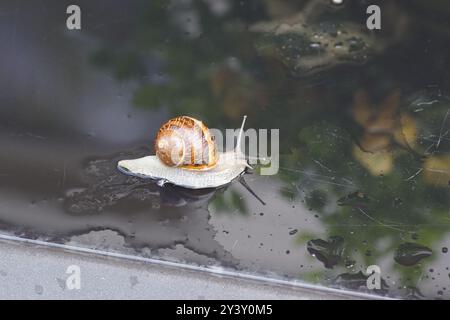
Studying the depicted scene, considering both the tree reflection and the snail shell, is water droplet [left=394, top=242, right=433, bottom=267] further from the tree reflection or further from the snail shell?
the snail shell

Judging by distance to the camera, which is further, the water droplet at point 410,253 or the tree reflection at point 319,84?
the tree reflection at point 319,84

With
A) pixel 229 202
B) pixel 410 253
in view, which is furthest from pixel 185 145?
pixel 410 253

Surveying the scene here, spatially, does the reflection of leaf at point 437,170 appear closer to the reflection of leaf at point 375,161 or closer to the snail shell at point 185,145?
the reflection of leaf at point 375,161

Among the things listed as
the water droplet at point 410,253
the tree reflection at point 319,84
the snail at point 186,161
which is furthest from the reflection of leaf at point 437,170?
the snail at point 186,161

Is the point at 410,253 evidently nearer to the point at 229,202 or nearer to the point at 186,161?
the point at 229,202

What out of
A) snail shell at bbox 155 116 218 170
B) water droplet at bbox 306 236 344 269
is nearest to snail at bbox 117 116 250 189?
snail shell at bbox 155 116 218 170
